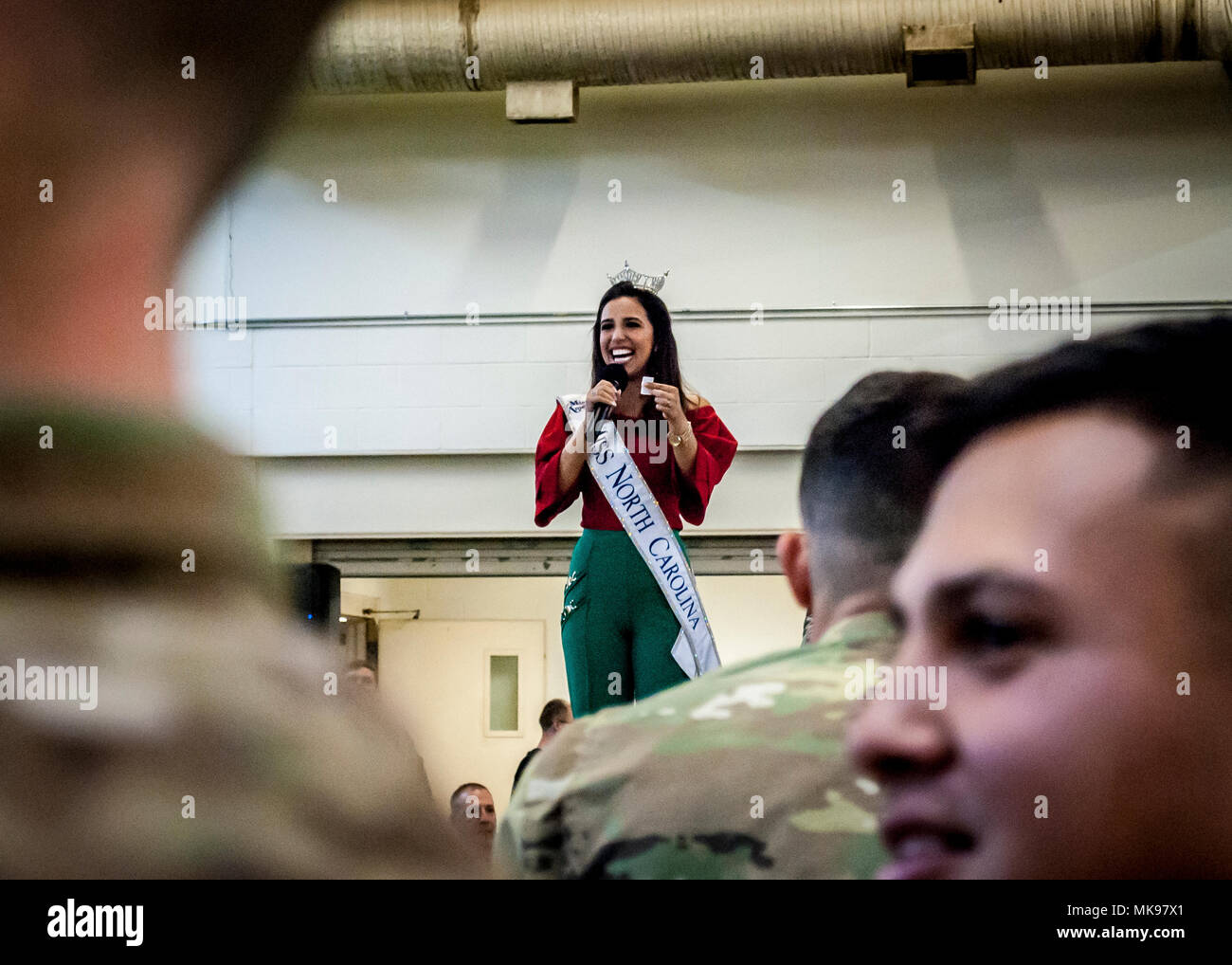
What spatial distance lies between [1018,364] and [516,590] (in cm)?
104

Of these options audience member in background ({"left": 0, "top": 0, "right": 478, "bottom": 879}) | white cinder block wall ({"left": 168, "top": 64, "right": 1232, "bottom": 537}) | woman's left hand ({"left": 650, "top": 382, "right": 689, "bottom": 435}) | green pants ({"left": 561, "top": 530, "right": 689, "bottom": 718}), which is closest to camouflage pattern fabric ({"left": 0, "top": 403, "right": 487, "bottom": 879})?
audience member in background ({"left": 0, "top": 0, "right": 478, "bottom": 879})

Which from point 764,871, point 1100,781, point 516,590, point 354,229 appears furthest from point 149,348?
point 354,229

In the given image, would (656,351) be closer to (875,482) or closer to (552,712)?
(552,712)

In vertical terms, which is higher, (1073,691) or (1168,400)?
(1168,400)

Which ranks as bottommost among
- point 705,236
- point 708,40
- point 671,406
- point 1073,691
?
point 1073,691

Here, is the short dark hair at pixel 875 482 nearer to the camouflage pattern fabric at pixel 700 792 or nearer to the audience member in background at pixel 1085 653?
the audience member in background at pixel 1085 653

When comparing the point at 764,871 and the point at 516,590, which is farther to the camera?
the point at 516,590

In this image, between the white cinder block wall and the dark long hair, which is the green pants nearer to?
the dark long hair

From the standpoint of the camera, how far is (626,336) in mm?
1650

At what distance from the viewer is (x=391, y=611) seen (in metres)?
1.42

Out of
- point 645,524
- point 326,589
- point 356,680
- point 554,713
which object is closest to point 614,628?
point 645,524

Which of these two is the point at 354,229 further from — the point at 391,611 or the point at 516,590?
the point at 391,611

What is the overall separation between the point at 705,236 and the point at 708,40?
1.56 ft

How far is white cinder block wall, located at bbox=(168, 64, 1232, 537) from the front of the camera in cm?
219
